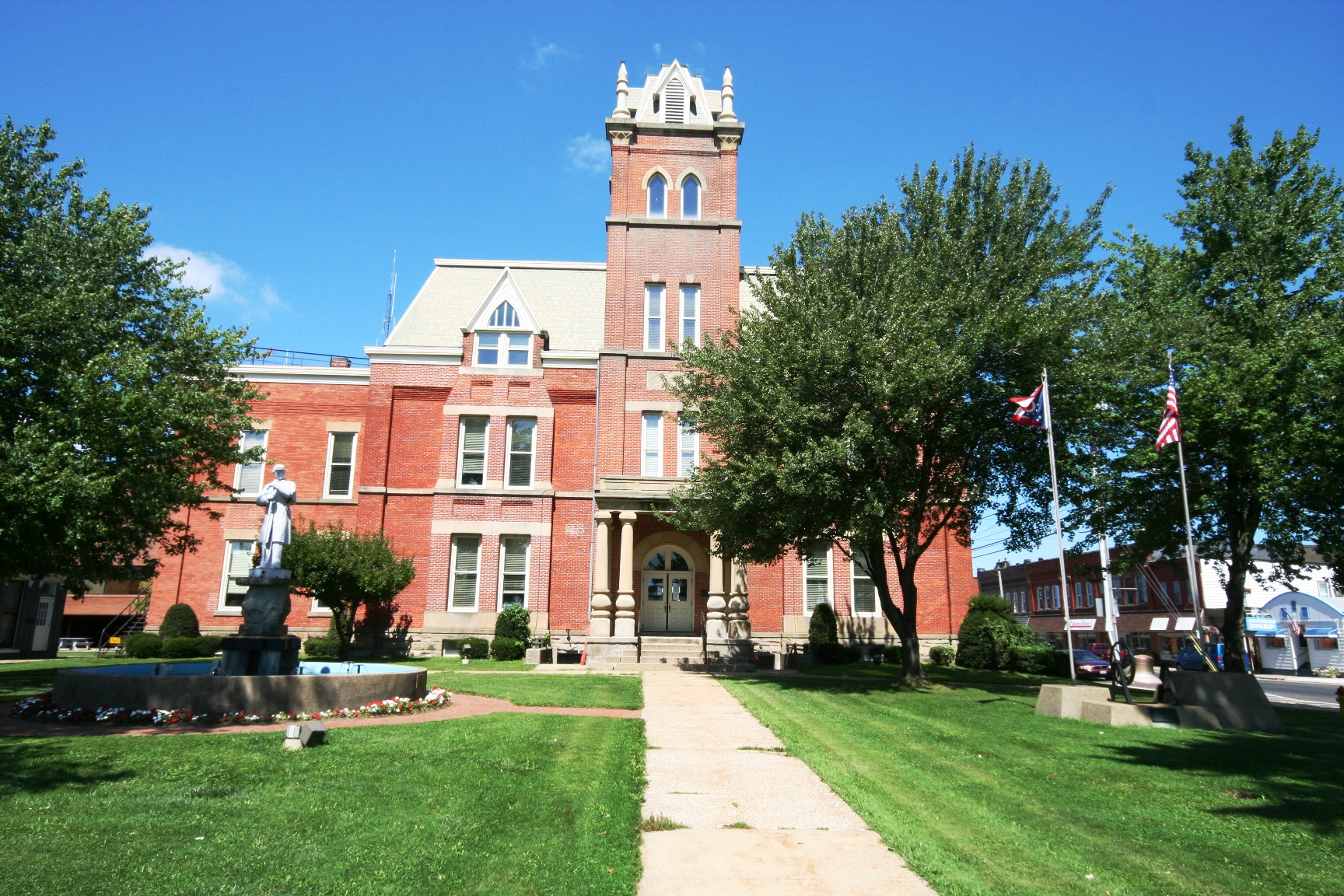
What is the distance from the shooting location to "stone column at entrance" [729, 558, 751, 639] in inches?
1005

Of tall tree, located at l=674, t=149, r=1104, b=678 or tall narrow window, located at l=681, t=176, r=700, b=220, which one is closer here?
tall tree, located at l=674, t=149, r=1104, b=678

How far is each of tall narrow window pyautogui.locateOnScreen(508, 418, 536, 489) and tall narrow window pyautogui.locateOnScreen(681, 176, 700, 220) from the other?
955cm

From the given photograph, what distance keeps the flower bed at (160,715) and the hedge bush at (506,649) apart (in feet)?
42.9

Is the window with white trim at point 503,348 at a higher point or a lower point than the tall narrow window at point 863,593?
higher

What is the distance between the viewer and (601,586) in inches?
1025

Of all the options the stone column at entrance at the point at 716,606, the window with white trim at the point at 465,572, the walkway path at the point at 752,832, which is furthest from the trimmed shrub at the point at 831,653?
the walkway path at the point at 752,832

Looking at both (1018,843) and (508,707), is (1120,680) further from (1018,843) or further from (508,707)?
(508,707)

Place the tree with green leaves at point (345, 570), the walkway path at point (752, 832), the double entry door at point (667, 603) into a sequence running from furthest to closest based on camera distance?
1. the double entry door at point (667, 603)
2. the tree with green leaves at point (345, 570)
3. the walkway path at point (752, 832)

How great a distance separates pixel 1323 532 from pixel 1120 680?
952 cm

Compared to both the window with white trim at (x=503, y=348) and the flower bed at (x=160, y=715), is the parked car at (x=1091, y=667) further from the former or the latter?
the flower bed at (x=160, y=715)

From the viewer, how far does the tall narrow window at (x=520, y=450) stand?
30.1 m

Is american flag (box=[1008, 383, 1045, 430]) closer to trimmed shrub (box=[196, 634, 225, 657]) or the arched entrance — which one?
the arched entrance

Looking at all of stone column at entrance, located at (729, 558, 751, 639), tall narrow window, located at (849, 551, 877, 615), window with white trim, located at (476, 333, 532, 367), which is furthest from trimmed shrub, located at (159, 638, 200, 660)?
tall narrow window, located at (849, 551, 877, 615)

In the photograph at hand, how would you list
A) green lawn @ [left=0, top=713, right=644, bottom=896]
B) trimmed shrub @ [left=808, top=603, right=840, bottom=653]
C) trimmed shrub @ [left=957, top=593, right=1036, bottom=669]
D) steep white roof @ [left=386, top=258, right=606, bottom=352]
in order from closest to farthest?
green lawn @ [left=0, top=713, right=644, bottom=896], trimmed shrub @ [left=808, top=603, right=840, bottom=653], trimmed shrub @ [left=957, top=593, right=1036, bottom=669], steep white roof @ [left=386, top=258, right=606, bottom=352]
